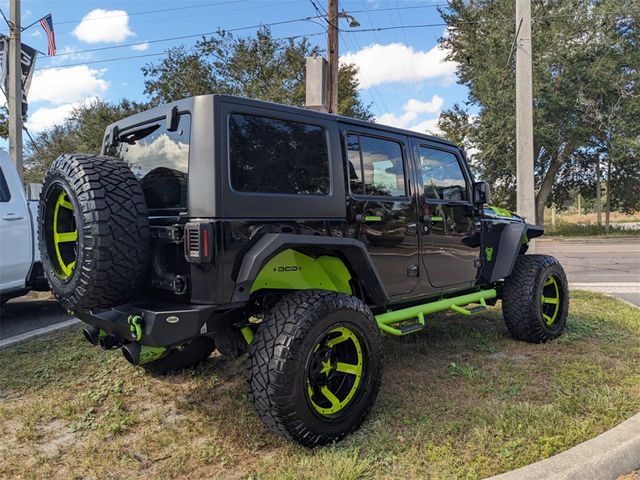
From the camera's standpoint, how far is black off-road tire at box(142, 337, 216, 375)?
153 inches

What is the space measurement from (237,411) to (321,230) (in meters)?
1.33

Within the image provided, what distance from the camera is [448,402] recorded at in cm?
332

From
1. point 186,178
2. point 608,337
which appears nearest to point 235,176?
point 186,178

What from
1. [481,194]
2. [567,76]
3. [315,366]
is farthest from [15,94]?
[567,76]

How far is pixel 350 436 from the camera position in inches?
113

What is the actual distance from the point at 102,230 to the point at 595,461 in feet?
9.21

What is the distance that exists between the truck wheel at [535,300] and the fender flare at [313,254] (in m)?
1.78

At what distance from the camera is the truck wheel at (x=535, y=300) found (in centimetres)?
461

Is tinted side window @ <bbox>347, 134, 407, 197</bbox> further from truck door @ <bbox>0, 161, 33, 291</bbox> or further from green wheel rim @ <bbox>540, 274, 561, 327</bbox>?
truck door @ <bbox>0, 161, 33, 291</bbox>

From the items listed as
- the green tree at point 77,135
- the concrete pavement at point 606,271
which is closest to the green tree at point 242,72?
the green tree at point 77,135

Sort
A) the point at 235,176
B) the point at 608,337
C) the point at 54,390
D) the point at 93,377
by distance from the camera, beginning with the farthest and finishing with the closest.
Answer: the point at 608,337
the point at 93,377
the point at 54,390
the point at 235,176

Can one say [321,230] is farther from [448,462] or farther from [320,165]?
[448,462]

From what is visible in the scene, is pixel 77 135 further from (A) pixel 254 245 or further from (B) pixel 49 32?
(A) pixel 254 245

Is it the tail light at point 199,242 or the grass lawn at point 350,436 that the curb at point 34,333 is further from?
the tail light at point 199,242
